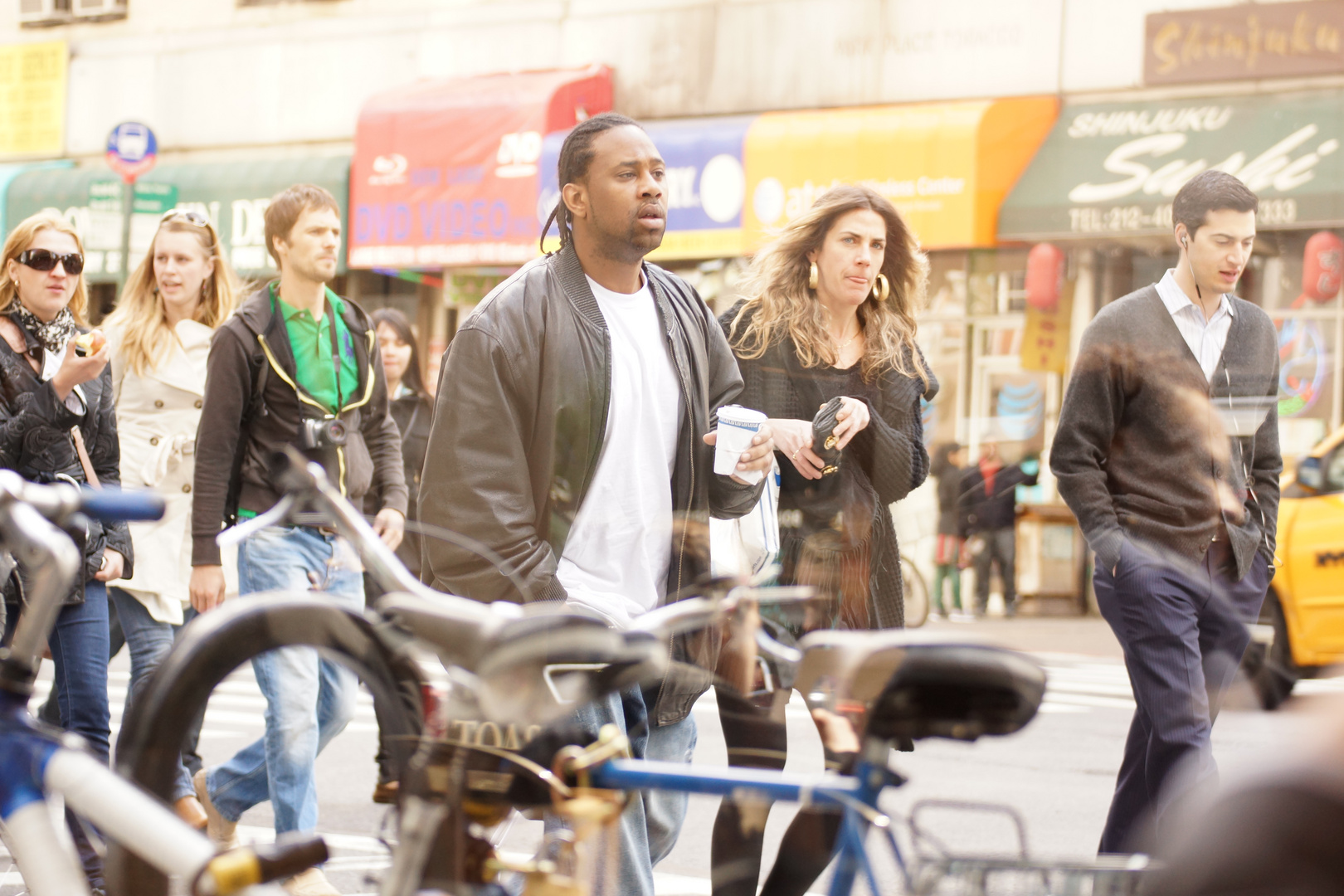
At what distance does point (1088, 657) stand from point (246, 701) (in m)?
9.52

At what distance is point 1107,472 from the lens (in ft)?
14.6

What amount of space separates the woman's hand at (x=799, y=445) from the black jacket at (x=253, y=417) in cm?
170

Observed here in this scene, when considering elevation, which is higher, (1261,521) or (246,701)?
(1261,521)

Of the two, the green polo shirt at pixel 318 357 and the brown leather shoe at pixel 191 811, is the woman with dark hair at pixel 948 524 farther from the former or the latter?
the brown leather shoe at pixel 191 811

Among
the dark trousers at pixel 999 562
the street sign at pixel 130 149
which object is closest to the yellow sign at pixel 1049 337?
the dark trousers at pixel 999 562

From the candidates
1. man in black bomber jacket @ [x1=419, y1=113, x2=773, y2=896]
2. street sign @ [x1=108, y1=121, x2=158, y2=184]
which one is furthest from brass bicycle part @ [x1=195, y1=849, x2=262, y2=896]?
street sign @ [x1=108, y1=121, x2=158, y2=184]

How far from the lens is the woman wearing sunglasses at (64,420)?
15.5 feet

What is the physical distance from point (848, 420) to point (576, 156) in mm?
908

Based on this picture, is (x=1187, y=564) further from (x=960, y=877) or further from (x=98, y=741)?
(x=98, y=741)

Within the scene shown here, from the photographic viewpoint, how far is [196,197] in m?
19.0

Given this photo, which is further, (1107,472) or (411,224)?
(411,224)

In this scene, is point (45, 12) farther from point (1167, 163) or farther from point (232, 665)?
point (232, 665)

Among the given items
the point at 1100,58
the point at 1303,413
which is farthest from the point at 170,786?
the point at 1100,58

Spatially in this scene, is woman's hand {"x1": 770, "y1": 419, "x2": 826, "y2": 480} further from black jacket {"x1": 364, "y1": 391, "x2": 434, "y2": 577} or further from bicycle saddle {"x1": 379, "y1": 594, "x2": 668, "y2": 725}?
black jacket {"x1": 364, "y1": 391, "x2": 434, "y2": 577}
